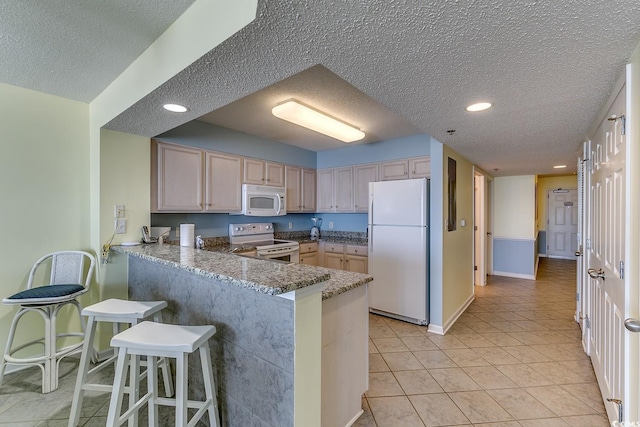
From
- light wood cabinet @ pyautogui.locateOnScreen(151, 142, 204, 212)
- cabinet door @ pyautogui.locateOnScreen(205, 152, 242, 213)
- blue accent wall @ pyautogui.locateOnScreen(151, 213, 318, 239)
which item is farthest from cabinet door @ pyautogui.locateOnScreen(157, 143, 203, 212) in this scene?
blue accent wall @ pyautogui.locateOnScreen(151, 213, 318, 239)

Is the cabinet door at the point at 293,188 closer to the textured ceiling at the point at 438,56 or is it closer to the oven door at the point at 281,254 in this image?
the oven door at the point at 281,254

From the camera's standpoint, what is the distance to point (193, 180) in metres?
3.05

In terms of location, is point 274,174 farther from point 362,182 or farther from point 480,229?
point 480,229

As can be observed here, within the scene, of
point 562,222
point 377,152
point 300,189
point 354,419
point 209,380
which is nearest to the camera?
point 209,380

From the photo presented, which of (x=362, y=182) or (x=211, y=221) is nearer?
(x=211, y=221)

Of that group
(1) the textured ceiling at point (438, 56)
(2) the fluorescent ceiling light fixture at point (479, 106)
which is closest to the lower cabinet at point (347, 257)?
(1) the textured ceiling at point (438, 56)

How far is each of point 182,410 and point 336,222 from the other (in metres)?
3.75

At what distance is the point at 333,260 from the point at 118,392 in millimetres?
3072

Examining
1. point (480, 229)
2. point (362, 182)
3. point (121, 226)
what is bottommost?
point (480, 229)

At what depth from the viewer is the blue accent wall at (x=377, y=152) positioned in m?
3.72

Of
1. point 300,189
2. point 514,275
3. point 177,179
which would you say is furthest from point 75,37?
point 514,275

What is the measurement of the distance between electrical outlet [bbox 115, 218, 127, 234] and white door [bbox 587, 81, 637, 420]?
344cm

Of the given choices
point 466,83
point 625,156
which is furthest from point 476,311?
point 466,83

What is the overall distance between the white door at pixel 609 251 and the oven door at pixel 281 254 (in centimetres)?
273
